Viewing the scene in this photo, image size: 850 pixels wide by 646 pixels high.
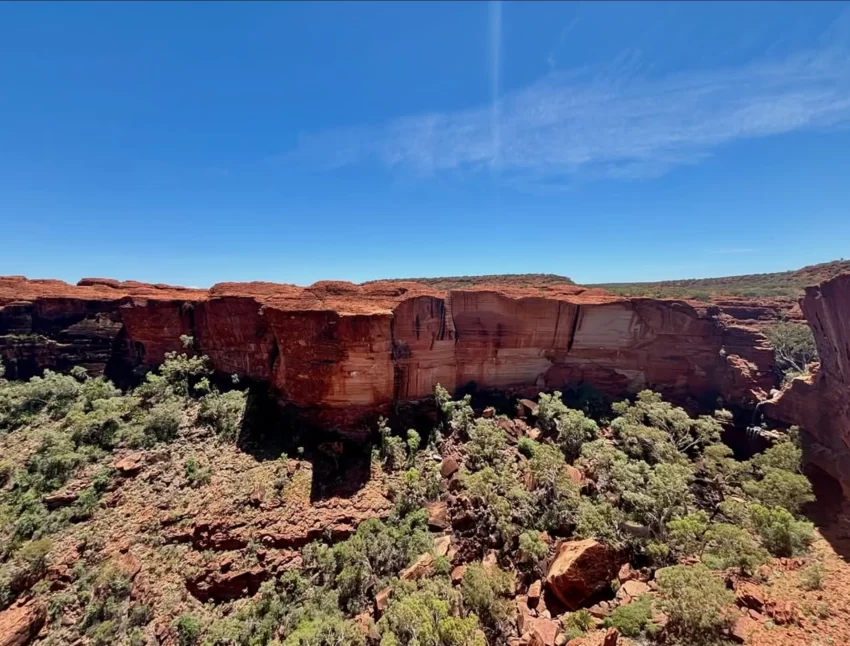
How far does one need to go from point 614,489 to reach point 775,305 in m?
29.1

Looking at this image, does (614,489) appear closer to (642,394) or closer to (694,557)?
(694,557)

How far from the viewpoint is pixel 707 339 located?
27.5 meters

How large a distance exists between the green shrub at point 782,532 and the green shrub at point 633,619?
6.50 metres

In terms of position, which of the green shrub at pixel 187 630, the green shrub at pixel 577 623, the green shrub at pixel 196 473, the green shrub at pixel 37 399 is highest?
the green shrub at pixel 37 399

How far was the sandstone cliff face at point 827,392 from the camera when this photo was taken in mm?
18734

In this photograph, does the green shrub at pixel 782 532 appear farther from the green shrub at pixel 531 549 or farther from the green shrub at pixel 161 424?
the green shrub at pixel 161 424

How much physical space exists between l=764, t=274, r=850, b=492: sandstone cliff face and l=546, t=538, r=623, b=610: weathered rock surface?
1678cm

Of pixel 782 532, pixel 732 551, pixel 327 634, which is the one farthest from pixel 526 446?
pixel 327 634

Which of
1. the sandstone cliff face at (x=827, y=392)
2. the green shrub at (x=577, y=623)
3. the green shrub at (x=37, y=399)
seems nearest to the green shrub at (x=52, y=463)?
the green shrub at (x=37, y=399)

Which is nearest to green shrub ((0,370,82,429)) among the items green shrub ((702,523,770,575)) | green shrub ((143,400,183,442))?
green shrub ((143,400,183,442))

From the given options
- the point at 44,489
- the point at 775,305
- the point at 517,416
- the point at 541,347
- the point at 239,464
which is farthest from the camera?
the point at 775,305

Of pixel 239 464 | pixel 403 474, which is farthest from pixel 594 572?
pixel 239 464

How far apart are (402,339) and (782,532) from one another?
19.4m

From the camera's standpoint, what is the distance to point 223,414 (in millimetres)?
20984
